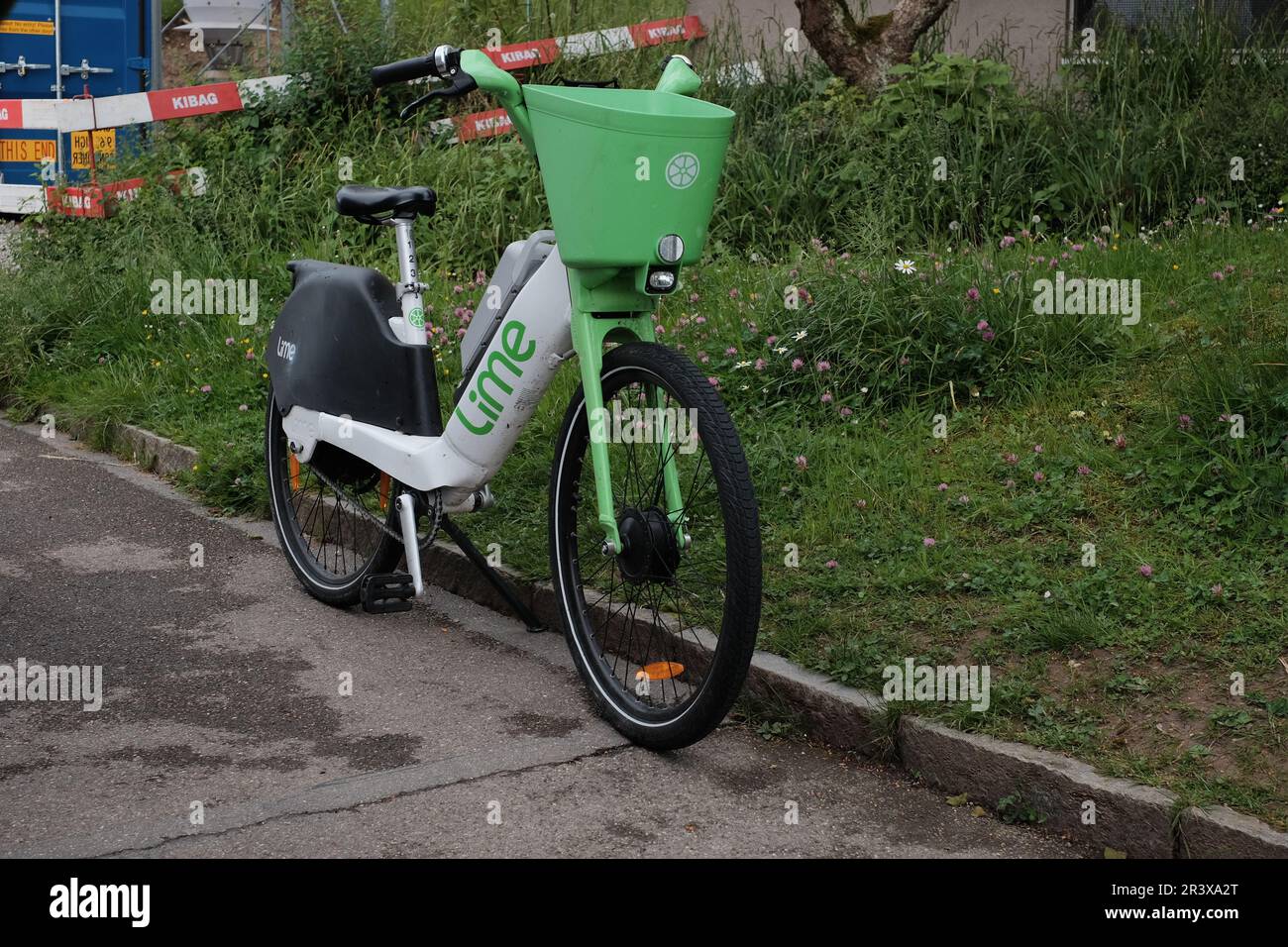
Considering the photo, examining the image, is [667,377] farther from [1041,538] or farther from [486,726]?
[1041,538]

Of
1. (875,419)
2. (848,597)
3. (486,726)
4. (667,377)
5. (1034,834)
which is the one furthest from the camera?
(875,419)

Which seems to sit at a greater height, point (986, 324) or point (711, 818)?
point (986, 324)

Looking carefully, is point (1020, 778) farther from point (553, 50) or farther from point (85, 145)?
point (85, 145)

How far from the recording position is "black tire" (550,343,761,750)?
3.64m

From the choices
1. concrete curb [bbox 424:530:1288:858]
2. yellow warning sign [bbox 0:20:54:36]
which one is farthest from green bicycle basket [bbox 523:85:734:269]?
yellow warning sign [bbox 0:20:54:36]

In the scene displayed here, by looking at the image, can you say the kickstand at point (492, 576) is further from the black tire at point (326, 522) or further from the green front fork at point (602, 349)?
the green front fork at point (602, 349)

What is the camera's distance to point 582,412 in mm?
4168

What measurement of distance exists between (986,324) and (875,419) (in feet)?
1.96

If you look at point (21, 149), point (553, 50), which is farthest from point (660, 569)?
point (21, 149)

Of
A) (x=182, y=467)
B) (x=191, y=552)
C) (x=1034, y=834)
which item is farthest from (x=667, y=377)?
(x=182, y=467)

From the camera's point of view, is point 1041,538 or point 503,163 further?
point 503,163

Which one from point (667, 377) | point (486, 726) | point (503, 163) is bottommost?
point (486, 726)
